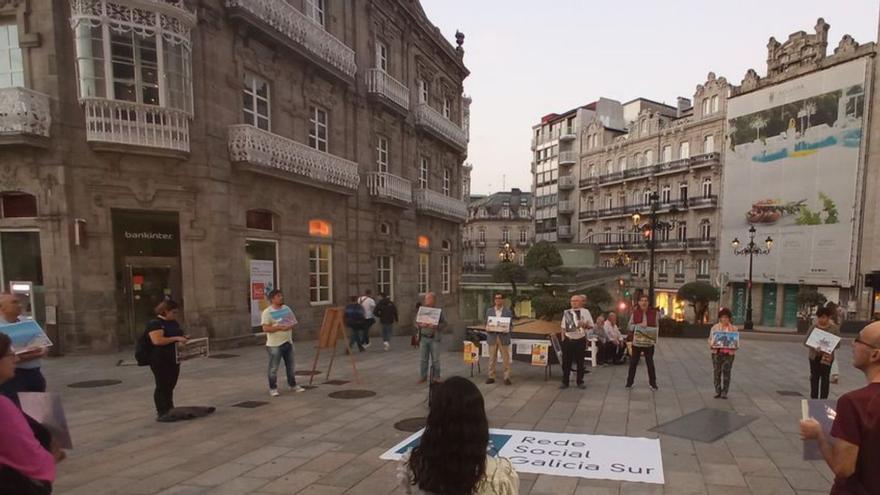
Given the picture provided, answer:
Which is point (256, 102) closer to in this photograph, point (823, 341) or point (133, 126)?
point (133, 126)

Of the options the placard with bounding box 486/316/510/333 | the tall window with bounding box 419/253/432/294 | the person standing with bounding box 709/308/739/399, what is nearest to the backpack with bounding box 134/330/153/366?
the placard with bounding box 486/316/510/333

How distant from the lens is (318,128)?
17.6 metres

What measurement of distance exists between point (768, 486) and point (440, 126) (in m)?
23.0

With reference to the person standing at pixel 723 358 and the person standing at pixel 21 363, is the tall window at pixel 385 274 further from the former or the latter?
the person standing at pixel 21 363

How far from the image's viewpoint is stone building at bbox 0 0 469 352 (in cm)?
1150

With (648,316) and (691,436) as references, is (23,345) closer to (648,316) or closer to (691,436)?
(691,436)

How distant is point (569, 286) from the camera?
2314 centimetres

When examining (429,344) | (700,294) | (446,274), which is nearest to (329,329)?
(429,344)

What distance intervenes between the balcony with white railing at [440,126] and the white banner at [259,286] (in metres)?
12.2

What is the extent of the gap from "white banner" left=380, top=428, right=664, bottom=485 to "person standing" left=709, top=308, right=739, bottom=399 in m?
3.24

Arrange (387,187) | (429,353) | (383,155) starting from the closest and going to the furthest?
1. (429,353)
2. (387,187)
3. (383,155)

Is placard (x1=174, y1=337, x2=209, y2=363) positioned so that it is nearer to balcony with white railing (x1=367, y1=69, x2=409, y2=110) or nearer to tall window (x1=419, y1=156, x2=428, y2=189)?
balcony with white railing (x1=367, y1=69, x2=409, y2=110)

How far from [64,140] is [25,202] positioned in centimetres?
206

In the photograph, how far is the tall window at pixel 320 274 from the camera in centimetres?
1716
